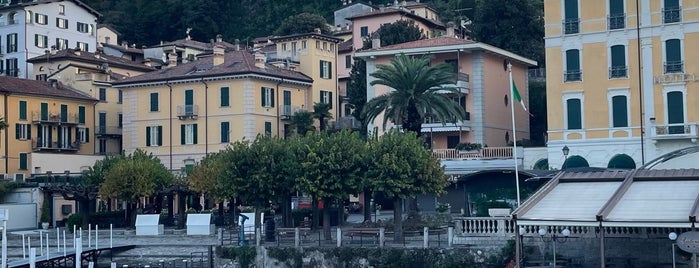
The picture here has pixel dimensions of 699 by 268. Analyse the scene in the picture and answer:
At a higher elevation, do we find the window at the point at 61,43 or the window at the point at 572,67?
the window at the point at 61,43

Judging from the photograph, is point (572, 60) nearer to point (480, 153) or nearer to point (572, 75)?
point (572, 75)

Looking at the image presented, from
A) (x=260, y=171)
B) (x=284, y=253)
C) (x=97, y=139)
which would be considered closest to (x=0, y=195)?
(x=97, y=139)

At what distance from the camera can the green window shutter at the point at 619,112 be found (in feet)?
176

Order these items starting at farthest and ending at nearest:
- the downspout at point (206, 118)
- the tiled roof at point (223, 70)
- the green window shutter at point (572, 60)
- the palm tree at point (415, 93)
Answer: the downspout at point (206, 118) < the tiled roof at point (223, 70) < the green window shutter at point (572, 60) < the palm tree at point (415, 93)

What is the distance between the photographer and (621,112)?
53.9 m

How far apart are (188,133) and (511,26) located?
2468 cm

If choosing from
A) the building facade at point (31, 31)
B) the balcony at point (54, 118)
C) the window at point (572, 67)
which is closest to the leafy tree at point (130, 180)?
the balcony at point (54, 118)

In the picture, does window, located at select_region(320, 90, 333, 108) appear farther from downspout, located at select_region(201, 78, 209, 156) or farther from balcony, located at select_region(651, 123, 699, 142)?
balcony, located at select_region(651, 123, 699, 142)

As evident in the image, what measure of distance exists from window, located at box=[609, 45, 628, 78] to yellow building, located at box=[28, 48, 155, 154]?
41090 millimetres

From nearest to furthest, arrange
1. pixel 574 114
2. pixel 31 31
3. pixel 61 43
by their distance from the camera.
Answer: pixel 574 114 → pixel 31 31 → pixel 61 43

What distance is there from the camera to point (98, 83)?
82.2 meters

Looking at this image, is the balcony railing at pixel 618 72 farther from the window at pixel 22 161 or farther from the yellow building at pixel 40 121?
the window at pixel 22 161

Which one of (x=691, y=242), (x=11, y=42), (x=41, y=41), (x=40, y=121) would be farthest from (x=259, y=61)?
(x=691, y=242)

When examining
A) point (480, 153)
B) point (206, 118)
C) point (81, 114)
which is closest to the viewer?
point (480, 153)
